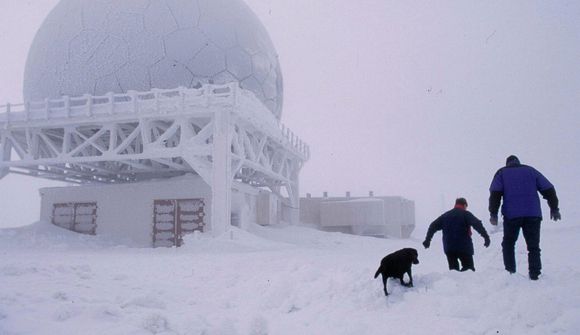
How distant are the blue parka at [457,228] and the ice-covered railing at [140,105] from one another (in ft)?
33.8

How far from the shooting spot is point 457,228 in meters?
6.46

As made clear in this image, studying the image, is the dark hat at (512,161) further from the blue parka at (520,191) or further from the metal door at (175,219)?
the metal door at (175,219)

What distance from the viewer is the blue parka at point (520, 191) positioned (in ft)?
18.8

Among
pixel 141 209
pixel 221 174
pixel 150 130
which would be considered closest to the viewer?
pixel 221 174

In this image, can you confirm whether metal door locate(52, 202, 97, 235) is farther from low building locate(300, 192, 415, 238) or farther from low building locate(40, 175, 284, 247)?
low building locate(300, 192, 415, 238)

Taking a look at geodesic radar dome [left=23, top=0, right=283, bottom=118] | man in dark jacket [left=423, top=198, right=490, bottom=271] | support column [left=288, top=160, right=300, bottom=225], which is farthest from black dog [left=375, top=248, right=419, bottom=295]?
support column [left=288, top=160, right=300, bottom=225]

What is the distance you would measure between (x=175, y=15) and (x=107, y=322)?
1673 cm

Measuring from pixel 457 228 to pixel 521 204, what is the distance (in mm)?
981


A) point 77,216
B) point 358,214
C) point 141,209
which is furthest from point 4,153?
point 358,214

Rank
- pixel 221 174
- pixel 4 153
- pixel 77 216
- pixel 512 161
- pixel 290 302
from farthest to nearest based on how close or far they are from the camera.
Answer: pixel 77 216 → pixel 4 153 → pixel 221 174 → pixel 512 161 → pixel 290 302

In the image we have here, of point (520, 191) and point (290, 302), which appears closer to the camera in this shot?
point (520, 191)

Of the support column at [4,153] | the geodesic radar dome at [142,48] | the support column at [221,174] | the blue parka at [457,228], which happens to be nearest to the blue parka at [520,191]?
the blue parka at [457,228]

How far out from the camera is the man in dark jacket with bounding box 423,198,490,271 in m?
6.39

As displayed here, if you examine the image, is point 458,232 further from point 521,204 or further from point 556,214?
point 556,214
